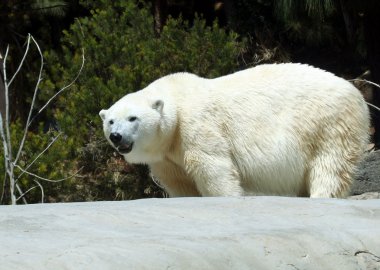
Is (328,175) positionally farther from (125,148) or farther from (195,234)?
(195,234)

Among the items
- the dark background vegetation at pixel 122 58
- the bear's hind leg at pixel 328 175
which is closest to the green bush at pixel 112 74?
the dark background vegetation at pixel 122 58

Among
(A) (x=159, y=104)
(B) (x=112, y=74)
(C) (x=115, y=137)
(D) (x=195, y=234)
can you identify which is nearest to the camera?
(D) (x=195, y=234)

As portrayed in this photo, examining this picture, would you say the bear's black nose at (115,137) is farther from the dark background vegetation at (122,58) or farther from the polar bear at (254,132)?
the dark background vegetation at (122,58)

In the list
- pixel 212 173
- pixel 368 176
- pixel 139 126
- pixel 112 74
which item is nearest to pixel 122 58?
pixel 112 74

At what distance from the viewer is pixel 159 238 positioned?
172 inches

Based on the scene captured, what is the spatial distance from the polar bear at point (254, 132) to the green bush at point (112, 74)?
3461 mm

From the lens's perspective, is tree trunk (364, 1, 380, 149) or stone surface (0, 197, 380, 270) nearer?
stone surface (0, 197, 380, 270)

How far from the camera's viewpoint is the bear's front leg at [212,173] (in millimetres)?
7242

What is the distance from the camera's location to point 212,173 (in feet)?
23.8

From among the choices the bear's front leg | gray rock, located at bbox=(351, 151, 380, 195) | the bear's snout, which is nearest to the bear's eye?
the bear's snout

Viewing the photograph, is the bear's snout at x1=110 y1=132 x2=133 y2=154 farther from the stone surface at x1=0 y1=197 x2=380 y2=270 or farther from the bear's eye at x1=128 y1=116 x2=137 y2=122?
the stone surface at x1=0 y1=197 x2=380 y2=270

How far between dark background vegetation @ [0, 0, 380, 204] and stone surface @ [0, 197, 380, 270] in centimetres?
519

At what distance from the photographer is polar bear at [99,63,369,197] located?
7297 mm

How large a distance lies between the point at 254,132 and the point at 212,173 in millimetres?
474
